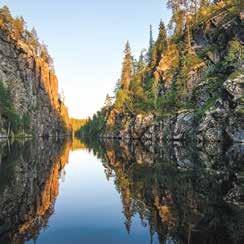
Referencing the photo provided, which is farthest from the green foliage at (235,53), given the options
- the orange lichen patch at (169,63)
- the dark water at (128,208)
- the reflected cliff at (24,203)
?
the reflected cliff at (24,203)

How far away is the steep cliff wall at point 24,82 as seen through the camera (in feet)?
347

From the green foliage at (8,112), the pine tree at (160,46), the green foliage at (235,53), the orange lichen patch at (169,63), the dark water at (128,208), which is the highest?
the pine tree at (160,46)

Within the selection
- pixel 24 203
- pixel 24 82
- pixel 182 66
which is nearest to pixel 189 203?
pixel 24 203

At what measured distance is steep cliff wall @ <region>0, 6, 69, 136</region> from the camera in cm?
10569

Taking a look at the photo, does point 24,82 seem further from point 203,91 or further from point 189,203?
point 189,203

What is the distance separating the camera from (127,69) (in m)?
127

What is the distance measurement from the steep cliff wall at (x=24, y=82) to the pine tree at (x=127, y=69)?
113 feet

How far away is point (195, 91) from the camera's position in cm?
7531

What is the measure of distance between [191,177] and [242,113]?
30065mm

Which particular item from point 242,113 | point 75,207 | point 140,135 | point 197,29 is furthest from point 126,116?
point 75,207

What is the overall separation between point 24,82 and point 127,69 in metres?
37.6

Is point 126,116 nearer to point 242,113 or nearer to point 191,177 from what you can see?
point 242,113

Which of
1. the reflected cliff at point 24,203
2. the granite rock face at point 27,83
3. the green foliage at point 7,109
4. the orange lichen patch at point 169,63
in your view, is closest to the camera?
the reflected cliff at point 24,203

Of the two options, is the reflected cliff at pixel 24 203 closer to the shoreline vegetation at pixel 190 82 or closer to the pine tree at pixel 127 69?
the shoreline vegetation at pixel 190 82
